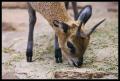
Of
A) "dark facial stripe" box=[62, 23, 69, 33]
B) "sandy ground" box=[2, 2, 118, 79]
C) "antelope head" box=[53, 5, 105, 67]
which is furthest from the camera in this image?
"sandy ground" box=[2, 2, 118, 79]

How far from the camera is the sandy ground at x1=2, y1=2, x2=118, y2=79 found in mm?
6422

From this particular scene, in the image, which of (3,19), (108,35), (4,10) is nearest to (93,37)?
(108,35)

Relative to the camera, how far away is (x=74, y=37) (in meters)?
5.93

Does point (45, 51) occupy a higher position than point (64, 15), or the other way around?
point (64, 15)

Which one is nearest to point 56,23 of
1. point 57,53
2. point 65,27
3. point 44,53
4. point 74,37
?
point 65,27

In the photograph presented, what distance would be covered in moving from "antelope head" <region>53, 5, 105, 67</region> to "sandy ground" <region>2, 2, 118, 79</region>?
230 mm

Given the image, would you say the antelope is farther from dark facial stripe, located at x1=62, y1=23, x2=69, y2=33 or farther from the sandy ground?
the sandy ground

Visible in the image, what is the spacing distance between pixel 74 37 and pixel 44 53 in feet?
4.86

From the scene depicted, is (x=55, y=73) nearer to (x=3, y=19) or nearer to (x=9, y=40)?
(x=9, y=40)

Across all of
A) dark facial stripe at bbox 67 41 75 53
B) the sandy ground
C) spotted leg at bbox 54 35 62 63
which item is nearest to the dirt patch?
the sandy ground

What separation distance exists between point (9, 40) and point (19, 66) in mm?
1779

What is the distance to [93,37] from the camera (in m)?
7.87

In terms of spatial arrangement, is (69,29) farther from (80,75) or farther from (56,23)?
(80,75)

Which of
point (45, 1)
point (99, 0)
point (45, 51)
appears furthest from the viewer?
point (99, 0)
